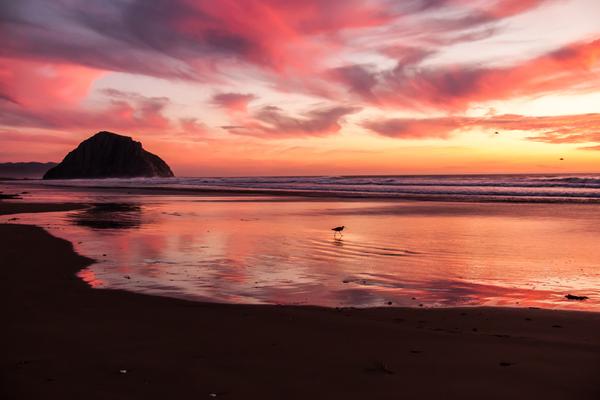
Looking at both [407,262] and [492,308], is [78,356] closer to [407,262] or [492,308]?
[492,308]

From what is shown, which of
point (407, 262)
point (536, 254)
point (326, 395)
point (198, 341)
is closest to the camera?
point (326, 395)

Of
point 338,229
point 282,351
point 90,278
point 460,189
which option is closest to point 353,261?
point 338,229

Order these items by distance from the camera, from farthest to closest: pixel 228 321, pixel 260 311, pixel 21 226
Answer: pixel 21 226 → pixel 260 311 → pixel 228 321

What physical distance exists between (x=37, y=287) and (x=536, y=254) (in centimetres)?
1331

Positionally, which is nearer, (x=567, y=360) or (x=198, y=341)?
(x=567, y=360)

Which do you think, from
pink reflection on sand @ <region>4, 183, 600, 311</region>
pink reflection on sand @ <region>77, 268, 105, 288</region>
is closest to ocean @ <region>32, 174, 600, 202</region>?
pink reflection on sand @ <region>4, 183, 600, 311</region>

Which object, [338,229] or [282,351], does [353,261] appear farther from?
[282,351]

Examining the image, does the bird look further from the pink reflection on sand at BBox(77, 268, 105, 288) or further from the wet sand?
the wet sand

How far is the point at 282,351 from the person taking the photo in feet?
20.5

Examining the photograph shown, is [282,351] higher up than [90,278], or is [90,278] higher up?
[282,351]

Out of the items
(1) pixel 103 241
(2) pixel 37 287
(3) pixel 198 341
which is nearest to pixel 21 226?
(1) pixel 103 241

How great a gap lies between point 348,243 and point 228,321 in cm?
1010

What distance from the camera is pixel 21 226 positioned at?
21.5 m

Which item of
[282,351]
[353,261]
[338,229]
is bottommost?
[353,261]
